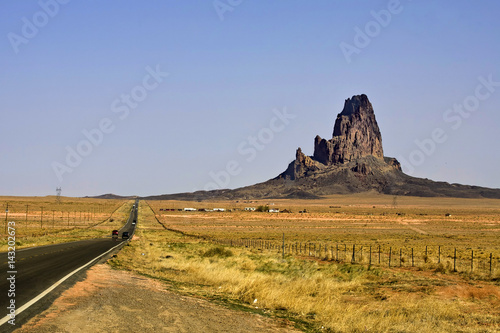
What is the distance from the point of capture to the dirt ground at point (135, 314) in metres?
11.2

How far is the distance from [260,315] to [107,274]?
8.56 meters

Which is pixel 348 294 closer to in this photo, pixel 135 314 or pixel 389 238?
pixel 135 314

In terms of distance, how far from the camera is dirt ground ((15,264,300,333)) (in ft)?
36.7

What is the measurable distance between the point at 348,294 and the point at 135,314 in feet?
39.9

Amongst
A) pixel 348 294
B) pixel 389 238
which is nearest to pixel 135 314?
pixel 348 294

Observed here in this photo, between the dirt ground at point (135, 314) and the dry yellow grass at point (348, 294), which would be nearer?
the dirt ground at point (135, 314)

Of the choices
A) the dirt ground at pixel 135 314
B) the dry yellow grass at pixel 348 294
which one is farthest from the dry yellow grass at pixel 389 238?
the dirt ground at pixel 135 314

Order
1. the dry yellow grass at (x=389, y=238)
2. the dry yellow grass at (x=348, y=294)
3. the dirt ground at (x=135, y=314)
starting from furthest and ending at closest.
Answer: the dry yellow grass at (x=389, y=238) → the dry yellow grass at (x=348, y=294) → the dirt ground at (x=135, y=314)

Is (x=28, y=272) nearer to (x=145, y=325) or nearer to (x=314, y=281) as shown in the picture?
(x=145, y=325)

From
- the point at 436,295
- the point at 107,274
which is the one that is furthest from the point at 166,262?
the point at 436,295

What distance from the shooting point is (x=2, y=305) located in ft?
40.3

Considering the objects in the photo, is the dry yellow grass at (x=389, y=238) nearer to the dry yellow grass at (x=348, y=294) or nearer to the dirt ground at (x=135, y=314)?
the dry yellow grass at (x=348, y=294)

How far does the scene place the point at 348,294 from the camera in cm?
2225

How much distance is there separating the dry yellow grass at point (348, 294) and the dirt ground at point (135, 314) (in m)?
1.95
